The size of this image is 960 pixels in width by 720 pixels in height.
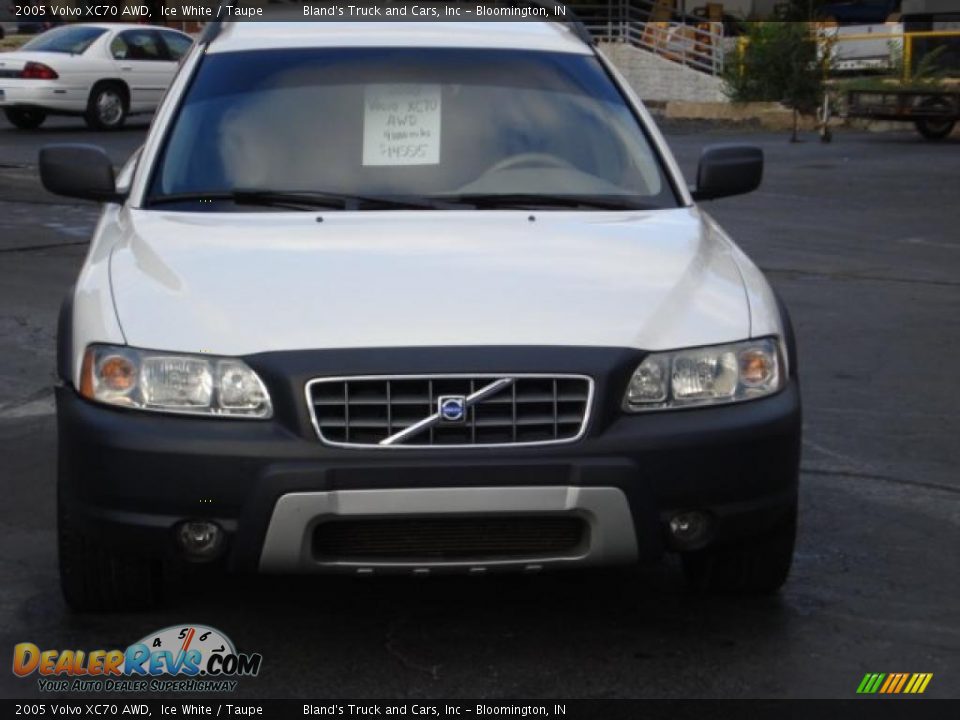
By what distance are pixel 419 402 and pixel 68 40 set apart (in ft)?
77.7

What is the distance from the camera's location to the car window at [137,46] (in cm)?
2727

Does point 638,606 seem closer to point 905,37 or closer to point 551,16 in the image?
point 551,16

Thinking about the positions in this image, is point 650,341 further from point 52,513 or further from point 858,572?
point 52,513

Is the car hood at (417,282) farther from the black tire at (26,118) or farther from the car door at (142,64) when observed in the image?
the black tire at (26,118)

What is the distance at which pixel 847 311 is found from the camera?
11.0 meters

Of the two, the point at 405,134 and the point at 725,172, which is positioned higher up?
the point at 405,134

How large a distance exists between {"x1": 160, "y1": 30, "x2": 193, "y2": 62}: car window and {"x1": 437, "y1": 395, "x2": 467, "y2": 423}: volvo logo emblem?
79.7 ft

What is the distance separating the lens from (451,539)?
15.2ft

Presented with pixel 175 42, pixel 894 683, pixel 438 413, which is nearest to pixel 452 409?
pixel 438 413

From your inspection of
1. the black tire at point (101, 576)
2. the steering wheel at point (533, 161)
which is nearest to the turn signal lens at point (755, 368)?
the steering wheel at point (533, 161)

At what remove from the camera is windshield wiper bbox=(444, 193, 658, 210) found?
5.71 m

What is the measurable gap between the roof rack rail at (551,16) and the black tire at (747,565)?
6.88 ft

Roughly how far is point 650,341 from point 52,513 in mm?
2472

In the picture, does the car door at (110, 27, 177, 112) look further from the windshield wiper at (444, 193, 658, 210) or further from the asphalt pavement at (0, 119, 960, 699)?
the windshield wiper at (444, 193, 658, 210)
